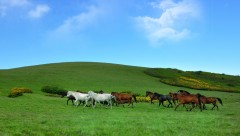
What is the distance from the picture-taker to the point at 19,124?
19.8 meters

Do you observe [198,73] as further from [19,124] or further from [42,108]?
[19,124]

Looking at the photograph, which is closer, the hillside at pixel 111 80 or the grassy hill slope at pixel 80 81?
the grassy hill slope at pixel 80 81

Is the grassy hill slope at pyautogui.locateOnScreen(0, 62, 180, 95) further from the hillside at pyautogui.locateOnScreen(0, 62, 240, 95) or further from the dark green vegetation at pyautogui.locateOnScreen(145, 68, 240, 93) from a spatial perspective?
the dark green vegetation at pyautogui.locateOnScreen(145, 68, 240, 93)

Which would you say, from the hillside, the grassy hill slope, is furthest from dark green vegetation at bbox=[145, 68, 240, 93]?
the grassy hill slope

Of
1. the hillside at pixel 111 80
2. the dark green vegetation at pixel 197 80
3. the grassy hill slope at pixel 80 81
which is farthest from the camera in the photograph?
the dark green vegetation at pixel 197 80

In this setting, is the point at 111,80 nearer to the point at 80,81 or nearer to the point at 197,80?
the point at 80,81

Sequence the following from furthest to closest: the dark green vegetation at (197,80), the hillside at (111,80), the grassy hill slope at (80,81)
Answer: the dark green vegetation at (197,80), the hillside at (111,80), the grassy hill slope at (80,81)

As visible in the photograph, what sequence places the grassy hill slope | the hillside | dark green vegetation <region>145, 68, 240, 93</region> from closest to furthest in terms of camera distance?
the grassy hill slope
the hillside
dark green vegetation <region>145, 68, 240, 93</region>

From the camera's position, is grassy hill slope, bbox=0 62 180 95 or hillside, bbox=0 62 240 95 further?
hillside, bbox=0 62 240 95

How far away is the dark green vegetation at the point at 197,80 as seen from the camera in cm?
7544

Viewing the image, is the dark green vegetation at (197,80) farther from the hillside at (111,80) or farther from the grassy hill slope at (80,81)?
the grassy hill slope at (80,81)

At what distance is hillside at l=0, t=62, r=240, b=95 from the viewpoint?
61719mm

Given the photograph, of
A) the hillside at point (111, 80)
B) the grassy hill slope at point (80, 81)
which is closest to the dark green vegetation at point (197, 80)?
the hillside at point (111, 80)

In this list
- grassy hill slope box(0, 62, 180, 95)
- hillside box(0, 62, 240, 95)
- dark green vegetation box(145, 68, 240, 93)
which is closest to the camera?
grassy hill slope box(0, 62, 180, 95)
